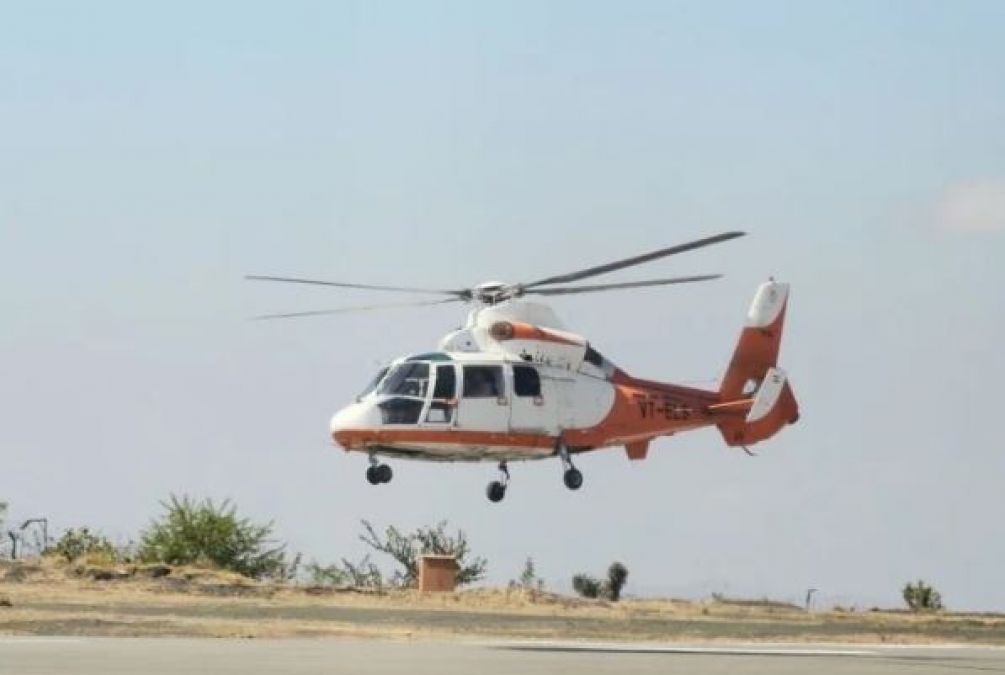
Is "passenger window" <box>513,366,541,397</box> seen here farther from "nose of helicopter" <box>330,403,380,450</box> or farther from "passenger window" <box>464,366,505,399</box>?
"nose of helicopter" <box>330,403,380,450</box>

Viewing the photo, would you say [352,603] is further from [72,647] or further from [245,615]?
[72,647]

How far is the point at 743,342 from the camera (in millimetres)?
56438

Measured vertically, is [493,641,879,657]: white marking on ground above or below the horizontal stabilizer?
below

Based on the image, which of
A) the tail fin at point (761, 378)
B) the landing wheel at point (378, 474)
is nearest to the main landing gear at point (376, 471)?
the landing wheel at point (378, 474)

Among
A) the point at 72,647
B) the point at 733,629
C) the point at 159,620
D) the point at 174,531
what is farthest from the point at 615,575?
the point at 72,647

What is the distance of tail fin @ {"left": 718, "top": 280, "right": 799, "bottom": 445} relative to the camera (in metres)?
54.2

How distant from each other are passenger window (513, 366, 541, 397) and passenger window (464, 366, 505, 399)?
0.42 meters

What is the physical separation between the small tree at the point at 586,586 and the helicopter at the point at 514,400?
28.2 feet

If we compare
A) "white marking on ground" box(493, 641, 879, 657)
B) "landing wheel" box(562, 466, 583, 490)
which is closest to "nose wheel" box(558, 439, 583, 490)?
"landing wheel" box(562, 466, 583, 490)

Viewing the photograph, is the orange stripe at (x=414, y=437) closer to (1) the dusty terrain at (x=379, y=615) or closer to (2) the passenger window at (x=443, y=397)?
(2) the passenger window at (x=443, y=397)

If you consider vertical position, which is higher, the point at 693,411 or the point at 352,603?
the point at 693,411

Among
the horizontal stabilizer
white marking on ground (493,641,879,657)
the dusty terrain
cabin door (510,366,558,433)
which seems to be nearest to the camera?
white marking on ground (493,641,879,657)

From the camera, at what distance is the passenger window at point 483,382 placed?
47219 mm

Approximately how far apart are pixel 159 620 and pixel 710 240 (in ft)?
52.3
